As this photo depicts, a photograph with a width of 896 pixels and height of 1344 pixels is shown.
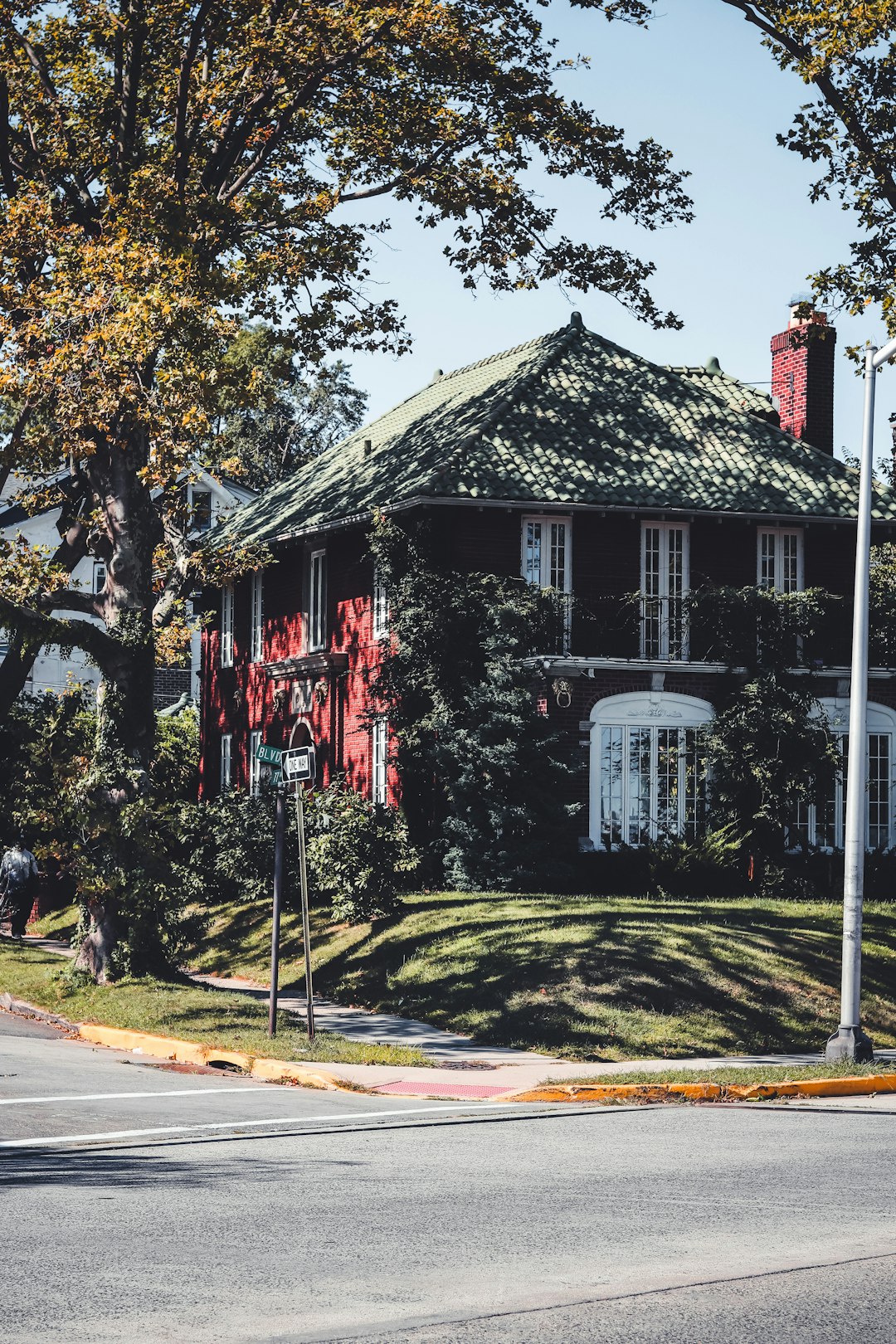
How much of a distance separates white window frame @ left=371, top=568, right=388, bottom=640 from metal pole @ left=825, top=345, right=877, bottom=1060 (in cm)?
1419

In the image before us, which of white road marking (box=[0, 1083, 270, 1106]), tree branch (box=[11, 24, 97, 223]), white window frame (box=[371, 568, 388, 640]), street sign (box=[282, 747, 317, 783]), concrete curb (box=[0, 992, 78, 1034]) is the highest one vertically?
tree branch (box=[11, 24, 97, 223])

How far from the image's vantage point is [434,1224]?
28.0 feet

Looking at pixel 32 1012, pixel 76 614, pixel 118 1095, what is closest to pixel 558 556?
pixel 32 1012

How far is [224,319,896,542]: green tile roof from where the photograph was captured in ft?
98.5

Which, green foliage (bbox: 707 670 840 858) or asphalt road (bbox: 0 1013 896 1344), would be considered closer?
asphalt road (bbox: 0 1013 896 1344)

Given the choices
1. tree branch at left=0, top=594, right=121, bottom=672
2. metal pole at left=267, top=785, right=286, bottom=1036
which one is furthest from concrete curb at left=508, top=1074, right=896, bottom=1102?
tree branch at left=0, top=594, right=121, bottom=672

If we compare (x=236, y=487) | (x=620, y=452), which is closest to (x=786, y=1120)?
(x=620, y=452)

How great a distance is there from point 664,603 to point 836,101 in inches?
369

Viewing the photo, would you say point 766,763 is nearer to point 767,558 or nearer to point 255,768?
point 767,558

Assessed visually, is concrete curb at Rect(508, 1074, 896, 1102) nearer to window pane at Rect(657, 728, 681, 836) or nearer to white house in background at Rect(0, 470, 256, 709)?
window pane at Rect(657, 728, 681, 836)

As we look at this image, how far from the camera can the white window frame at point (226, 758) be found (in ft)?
130

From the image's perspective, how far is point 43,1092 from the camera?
13.7 m

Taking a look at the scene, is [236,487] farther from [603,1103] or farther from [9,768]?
[603,1103]

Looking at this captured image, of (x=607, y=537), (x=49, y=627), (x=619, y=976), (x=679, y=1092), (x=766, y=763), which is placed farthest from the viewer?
(x=607, y=537)
